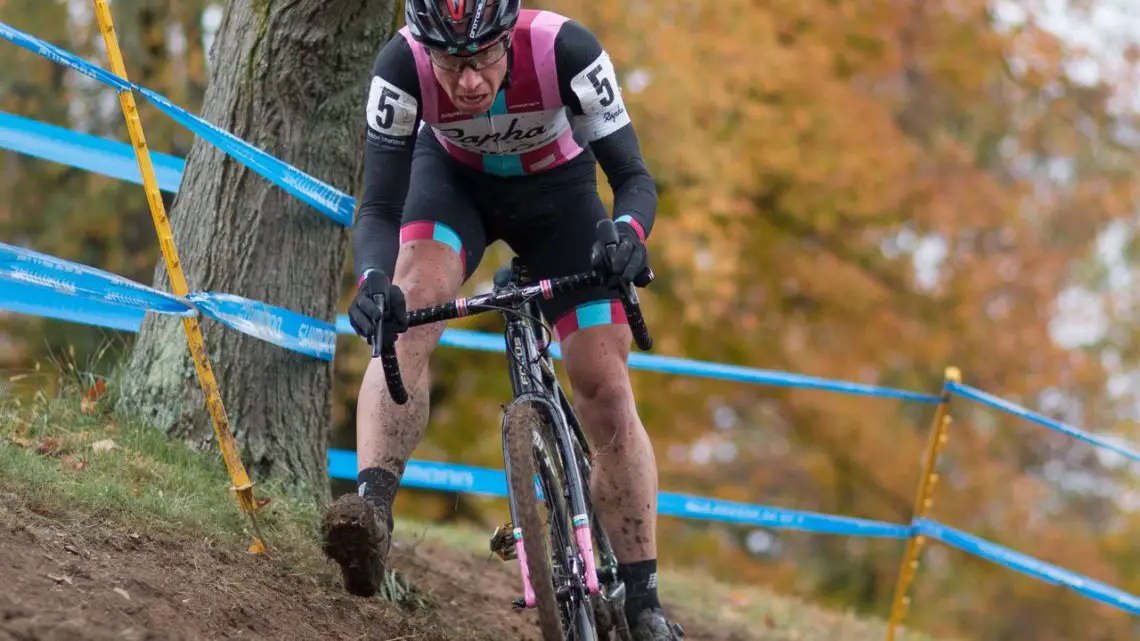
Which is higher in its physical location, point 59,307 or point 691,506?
point 59,307

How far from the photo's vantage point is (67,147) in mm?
5328

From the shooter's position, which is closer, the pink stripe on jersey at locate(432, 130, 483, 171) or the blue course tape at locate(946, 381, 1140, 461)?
the pink stripe on jersey at locate(432, 130, 483, 171)

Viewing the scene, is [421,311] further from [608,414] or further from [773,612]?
[773,612]

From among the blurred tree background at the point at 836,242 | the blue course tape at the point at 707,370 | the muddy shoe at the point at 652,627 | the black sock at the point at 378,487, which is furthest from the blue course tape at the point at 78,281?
the blurred tree background at the point at 836,242

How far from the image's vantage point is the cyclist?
12.9 ft

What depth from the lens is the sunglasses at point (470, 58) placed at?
3998 mm

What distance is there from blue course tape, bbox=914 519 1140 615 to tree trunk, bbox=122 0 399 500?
3.55 metres

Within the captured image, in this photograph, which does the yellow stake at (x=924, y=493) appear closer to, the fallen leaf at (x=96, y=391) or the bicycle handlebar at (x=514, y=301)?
the bicycle handlebar at (x=514, y=301)

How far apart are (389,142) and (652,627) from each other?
182 cm

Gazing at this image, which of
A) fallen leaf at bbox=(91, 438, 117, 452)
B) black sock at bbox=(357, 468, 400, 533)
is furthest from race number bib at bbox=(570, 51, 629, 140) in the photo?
fallen leaf at bbox=(91, 438, 117, 452)

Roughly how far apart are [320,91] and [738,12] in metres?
7.15

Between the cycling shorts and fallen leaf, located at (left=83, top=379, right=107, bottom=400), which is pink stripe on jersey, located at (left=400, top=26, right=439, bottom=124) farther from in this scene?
fallen leaf, located at (left=83, top=379, right=107, bottom=400)

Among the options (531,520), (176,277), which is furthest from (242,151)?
(531,520)

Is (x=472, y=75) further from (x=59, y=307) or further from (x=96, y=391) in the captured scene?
(x=96, y=391)
